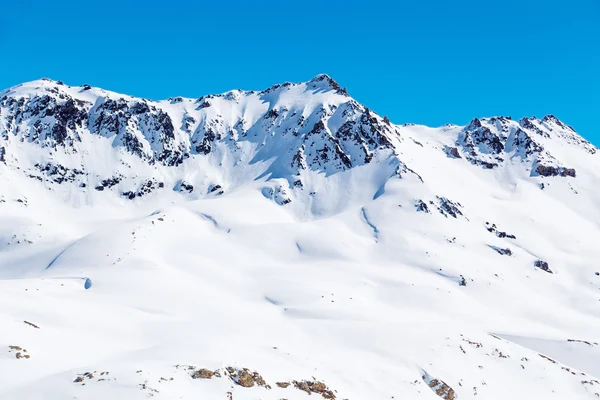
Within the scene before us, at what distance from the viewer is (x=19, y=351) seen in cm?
3206

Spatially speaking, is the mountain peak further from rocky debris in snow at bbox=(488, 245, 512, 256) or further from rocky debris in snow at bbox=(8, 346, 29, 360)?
rocky debris in snow at bbox=(8, 346, 29, 360)

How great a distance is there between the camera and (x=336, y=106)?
168m

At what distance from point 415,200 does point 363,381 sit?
293ft

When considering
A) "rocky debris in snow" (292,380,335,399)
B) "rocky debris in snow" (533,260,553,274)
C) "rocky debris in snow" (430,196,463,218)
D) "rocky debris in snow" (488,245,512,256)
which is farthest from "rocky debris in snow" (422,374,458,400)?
"rocky debris in snow" (430,196,463,218)

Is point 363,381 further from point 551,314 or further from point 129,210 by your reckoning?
point 129,210

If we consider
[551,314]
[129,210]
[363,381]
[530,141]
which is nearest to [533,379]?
[363,381]

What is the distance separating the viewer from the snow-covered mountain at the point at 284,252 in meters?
40.1

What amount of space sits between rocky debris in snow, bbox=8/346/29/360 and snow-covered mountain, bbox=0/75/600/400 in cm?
12

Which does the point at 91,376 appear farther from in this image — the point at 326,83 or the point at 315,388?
the point at 326,83

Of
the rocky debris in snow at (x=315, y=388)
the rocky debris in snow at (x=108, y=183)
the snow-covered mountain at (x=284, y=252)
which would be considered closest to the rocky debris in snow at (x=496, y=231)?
the snow-covered mountain at (x=284, y=252)

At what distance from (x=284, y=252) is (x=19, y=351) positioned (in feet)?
232

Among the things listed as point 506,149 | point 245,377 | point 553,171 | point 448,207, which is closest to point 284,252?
point 448,207

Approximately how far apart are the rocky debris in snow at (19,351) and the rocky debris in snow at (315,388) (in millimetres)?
16561

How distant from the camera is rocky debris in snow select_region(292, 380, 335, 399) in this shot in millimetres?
36062
